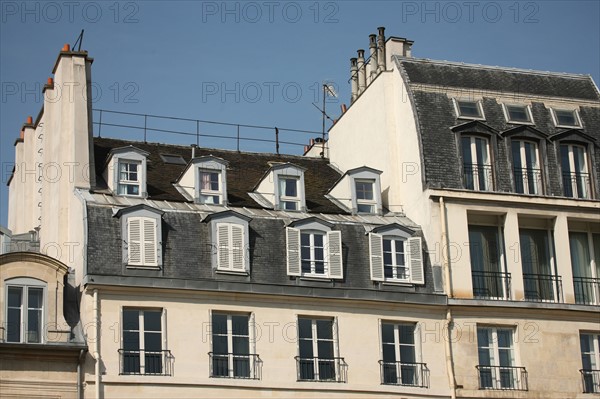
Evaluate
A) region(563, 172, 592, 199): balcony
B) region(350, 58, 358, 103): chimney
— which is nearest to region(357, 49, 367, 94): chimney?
region(350, 58, 358, 103): chimney

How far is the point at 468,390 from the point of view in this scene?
40.2 meters

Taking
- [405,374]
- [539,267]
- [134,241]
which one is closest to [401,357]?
[405,374]

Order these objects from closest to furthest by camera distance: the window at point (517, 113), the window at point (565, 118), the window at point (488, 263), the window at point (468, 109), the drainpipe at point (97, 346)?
the drainpipe at point (97, 346)
the window at point (488, 263)
the window at point (468, 109)
the window at point (517, 113)
the window at point (565, 118)

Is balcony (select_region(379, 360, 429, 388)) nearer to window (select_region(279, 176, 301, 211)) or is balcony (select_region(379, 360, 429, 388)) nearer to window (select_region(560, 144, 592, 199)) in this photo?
window (select_region(279, 176, 301, 211))

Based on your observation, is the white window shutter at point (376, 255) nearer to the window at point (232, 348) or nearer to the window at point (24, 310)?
the window at point (232, 348)

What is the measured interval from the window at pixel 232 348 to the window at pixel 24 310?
480cm

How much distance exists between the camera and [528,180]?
43.6 meters

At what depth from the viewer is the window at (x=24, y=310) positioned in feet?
120

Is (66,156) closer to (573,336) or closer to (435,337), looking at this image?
(435,337)

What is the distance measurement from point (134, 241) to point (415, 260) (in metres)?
8.71

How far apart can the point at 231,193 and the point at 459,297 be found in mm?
7917

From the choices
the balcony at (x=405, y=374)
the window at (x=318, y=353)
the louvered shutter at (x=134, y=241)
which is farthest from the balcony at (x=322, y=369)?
the louvered shutter at (x=134, y=241)

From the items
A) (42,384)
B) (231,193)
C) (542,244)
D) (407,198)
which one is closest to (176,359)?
(42,384)

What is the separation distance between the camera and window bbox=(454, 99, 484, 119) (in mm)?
44281
